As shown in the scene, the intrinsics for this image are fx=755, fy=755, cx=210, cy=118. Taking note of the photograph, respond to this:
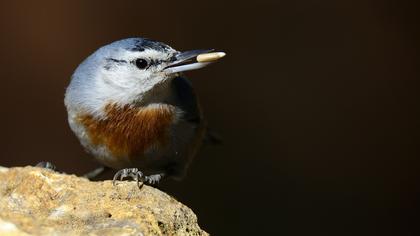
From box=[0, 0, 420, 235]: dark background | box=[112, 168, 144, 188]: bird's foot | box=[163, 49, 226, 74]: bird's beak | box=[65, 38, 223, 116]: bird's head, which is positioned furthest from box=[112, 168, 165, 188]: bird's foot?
box=[0, 0, 420, 235]: dark background

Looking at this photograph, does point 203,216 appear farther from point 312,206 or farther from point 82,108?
point 82,108

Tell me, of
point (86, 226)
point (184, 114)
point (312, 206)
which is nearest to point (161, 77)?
point (184, 114)

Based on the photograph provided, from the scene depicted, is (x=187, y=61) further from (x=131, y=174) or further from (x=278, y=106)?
(x=278, y=106)

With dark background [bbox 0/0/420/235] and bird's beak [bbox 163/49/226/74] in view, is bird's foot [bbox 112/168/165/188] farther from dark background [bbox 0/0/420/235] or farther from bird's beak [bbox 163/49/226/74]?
dark background [bbox 0/0/420/235]

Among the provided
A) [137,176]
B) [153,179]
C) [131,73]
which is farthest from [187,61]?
[137,176]

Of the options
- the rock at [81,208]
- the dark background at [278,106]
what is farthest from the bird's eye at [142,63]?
the dark background at [278,106]
